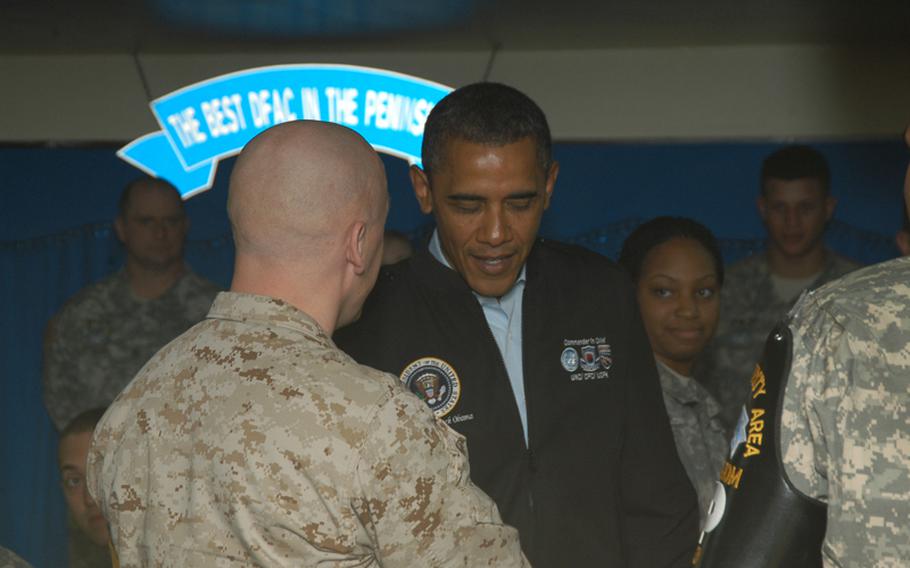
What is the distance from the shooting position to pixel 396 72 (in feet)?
14.0

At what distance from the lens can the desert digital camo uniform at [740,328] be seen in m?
3.62

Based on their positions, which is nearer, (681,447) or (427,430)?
(427,430)

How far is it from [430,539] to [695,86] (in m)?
3.29

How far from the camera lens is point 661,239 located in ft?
8.66

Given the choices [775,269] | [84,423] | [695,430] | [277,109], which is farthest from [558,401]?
[277,109]

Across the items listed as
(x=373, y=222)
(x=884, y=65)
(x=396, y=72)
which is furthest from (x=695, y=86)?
(x=373, y=222)

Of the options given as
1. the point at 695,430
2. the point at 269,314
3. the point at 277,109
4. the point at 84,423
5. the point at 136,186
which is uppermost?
the point at 277,109

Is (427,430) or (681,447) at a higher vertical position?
(427,430)

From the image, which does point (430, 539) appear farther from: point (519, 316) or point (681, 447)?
point (681, 447)

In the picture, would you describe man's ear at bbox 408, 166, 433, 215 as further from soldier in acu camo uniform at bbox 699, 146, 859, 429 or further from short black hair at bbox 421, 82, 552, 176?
soldier in acu camo uniform at bbox 699, 146, 859, 429

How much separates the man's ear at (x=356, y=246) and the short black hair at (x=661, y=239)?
1.34 meters

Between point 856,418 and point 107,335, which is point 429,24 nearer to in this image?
point 107,335

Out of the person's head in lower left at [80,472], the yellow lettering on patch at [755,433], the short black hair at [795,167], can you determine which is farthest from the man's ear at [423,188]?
the short black hair at [795,167]

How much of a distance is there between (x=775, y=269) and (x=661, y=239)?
111cm
